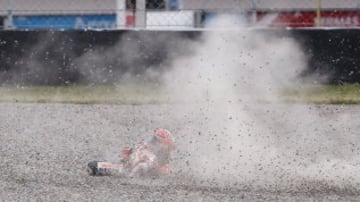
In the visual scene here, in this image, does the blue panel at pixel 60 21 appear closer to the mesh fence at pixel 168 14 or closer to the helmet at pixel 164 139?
the mesh fence at pixel 168 14

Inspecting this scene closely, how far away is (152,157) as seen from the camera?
650 centimetres

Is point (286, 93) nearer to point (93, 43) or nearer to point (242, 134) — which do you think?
point (93, 43)

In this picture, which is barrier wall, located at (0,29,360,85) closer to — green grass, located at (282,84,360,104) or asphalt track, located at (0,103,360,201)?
green grass, located at (282,84,360,104)

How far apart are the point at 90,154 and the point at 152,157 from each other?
1197mm

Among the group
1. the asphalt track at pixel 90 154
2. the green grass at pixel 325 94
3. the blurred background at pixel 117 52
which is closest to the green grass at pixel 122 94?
the green grass at pixel 325 94

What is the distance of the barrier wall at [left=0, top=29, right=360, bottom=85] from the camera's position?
12180 mm

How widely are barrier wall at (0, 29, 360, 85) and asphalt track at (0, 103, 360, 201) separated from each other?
53.7 inches

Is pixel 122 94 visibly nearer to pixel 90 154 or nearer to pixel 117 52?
pixel 117 52

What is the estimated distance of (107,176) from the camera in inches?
254

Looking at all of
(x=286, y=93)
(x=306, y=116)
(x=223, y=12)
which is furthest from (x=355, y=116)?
(x=223, y=12)

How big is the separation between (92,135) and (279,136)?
5.53 feet

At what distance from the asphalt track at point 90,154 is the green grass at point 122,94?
37 cm

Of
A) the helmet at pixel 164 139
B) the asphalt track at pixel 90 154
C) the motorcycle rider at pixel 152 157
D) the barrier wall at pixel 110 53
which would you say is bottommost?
the asphalt track at pixel 90 154

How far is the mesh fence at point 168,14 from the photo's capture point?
47.6ft
